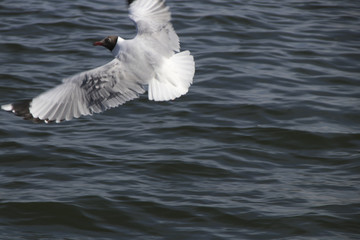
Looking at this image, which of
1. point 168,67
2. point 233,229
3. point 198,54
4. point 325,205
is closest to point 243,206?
point 233,229

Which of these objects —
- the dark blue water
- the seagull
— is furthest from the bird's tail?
the dark blue water

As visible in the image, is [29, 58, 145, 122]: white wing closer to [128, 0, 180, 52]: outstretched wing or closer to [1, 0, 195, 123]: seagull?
[1, 0, 195, 123]: seagull

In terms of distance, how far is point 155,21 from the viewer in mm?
6004

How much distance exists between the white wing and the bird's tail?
23 cm

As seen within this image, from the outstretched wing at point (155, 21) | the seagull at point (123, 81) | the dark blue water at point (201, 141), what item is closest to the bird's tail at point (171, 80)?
the seagull at point (123, 81)

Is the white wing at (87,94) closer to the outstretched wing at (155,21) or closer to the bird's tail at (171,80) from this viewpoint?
the bird's tail at (171,80)

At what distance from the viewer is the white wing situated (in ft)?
17.0

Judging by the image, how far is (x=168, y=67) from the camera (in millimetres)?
5625

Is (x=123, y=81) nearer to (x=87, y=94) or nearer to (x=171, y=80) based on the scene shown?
(x=87, y=94)

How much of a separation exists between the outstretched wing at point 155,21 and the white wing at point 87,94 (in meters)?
0.62

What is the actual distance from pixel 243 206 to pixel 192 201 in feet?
1.39

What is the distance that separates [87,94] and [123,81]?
10.9 inches

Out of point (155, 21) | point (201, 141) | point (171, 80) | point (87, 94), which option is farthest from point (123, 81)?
point (201, 141)

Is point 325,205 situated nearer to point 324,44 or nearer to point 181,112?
point 181,112
